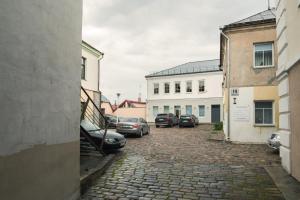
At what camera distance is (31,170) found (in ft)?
14.5

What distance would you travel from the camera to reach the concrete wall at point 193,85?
38.6 metres

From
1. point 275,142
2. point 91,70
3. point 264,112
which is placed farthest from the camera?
point 91,70

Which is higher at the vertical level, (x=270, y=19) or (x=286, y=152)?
(x=270, y=19)

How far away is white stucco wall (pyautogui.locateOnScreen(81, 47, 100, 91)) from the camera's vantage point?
23703mm

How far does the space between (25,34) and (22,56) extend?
0.31 m

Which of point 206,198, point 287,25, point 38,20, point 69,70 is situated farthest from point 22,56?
point 287,25

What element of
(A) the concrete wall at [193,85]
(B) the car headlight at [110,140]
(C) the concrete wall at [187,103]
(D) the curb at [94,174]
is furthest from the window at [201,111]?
(D) the curb at [94,174]

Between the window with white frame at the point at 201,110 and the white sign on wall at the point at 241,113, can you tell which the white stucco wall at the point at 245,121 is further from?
the window with white frame at the point at 201,110

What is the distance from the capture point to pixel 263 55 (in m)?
16.9

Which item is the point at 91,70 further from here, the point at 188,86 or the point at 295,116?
the point at 295,116

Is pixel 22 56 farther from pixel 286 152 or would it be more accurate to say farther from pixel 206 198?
pixel 286 152

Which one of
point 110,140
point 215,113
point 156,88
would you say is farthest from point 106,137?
point 156,88

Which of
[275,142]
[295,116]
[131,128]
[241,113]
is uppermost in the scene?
[241,113]

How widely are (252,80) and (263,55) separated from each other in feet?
4.90
